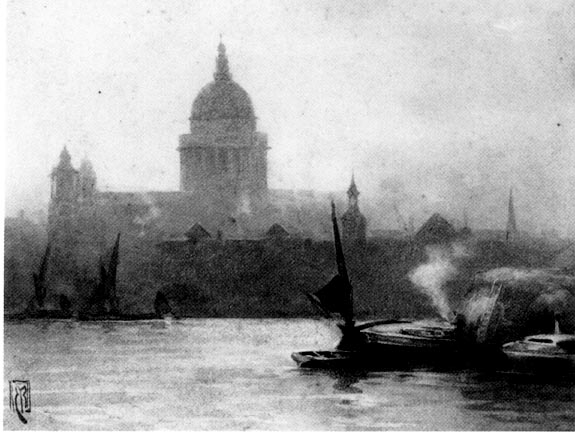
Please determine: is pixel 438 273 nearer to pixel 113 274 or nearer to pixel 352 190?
pixel 352 190

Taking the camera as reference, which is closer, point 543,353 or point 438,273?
point 543,353

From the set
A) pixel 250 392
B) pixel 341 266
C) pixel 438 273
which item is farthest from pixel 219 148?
pixel 250 392

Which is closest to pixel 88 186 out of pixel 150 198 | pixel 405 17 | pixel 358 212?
pixel 150 198

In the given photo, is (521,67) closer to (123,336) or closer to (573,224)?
(573,224)

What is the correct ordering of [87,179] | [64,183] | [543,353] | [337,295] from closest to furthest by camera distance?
1. [543,353]
2. [64,183]
3. [87,179]
4. [337,295]

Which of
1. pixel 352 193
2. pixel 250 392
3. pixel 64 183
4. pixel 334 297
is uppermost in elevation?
pixel 64 183

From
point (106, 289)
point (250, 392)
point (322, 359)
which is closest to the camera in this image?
point (250, 392)
